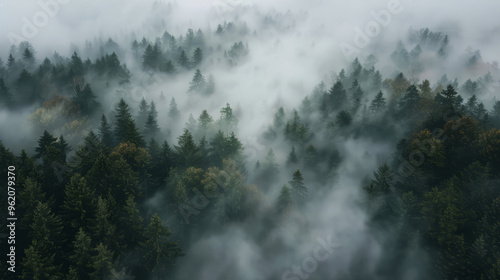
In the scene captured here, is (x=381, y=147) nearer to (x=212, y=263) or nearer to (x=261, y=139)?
(x=261, y=139)

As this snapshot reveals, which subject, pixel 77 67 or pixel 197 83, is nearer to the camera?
pixel 77 67

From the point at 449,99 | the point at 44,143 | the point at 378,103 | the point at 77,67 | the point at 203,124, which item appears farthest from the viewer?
the point at 77,67

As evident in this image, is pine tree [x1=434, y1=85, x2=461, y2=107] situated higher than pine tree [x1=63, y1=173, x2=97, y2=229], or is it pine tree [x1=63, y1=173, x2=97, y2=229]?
pine tree [x1=434, y1=85, x2=461, y2=107]

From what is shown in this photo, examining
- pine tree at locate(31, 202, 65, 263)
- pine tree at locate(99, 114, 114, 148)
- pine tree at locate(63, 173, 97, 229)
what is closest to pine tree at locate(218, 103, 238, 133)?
pine tree at locate(99, 114, 114, 148)

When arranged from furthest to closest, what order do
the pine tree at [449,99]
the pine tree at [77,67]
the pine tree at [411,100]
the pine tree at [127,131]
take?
1. the pine tree at [77,67]
2. the pine tree at [411,100]
3. the pine tree at [449,99]
4. the pine tree at [127,131]

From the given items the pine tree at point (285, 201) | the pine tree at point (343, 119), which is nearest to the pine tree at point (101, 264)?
the pine tree at point (285, 201)

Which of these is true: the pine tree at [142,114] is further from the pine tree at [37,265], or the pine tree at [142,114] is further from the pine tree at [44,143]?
the pine tree at [37,265]

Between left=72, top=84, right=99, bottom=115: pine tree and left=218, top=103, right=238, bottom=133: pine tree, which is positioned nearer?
left=218, top=103, right=238, bottom=133: pine tree

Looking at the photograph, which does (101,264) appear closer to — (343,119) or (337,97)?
(343,119)

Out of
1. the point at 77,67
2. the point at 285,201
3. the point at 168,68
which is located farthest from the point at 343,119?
the point at 77,67

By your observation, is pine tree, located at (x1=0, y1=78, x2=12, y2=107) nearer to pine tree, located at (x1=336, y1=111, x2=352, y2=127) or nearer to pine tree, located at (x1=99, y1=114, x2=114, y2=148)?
pine tree, located at (x1=99, y1=114, x2=114, y2=148)

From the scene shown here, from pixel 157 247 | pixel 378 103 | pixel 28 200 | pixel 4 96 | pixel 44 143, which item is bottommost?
pixel 157 247

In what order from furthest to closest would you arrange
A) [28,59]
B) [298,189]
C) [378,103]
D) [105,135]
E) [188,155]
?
[28,59] → [378,103] → [105,135] → [188,155] → [298,189]
